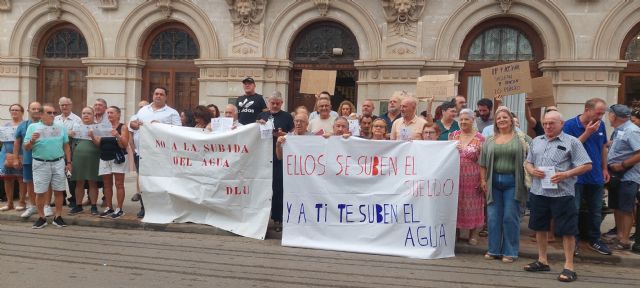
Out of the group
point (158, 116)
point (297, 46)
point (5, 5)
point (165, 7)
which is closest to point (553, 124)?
point (158, 116)

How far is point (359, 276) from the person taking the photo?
560 cm

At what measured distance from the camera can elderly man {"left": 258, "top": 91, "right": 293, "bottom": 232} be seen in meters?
7.58

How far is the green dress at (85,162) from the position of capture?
8.38 meters

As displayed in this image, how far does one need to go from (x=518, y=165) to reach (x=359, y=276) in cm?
230

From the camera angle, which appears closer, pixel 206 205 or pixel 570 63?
pixel 206 205

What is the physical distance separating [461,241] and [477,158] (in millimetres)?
1194

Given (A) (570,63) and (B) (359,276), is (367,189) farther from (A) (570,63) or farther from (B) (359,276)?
(A) (570,63)

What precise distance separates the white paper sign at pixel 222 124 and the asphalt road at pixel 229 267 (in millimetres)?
1579

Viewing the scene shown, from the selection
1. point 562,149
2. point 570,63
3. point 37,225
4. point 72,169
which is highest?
point 570,63

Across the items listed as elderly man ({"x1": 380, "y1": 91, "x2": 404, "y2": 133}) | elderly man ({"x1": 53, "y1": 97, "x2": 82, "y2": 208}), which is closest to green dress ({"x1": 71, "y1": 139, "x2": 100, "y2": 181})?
elderly man ({"x1": 53, "y1": 97, "x2": 82, "y2": 208})

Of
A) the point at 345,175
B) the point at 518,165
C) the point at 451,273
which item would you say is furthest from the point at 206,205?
the point at 518,165

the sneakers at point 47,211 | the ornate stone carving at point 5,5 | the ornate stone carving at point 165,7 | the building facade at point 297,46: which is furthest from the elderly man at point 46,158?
the ornate stone carving at point 5,5

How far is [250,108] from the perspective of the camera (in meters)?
8.29

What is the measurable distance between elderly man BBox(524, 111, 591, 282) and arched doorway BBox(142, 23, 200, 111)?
33.2 ft
